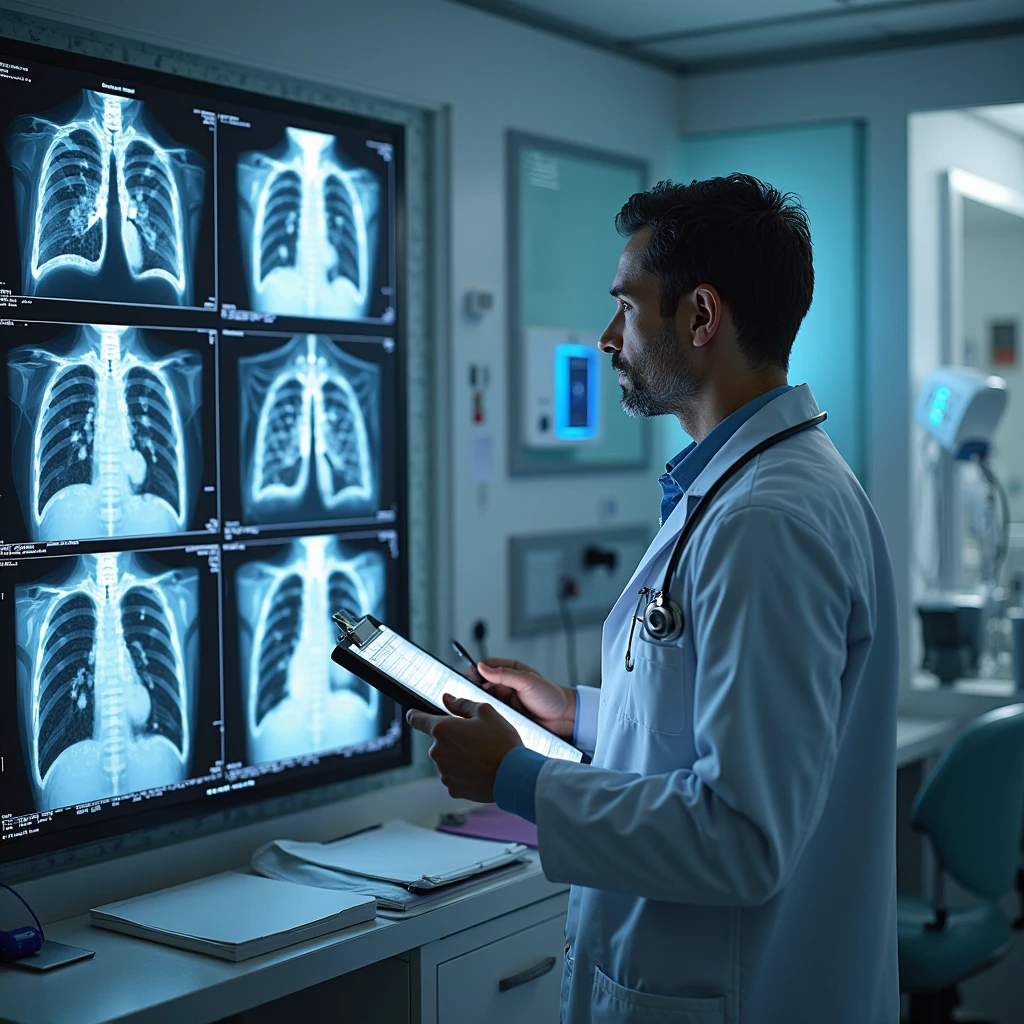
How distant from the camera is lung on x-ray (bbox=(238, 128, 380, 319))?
91.2 inches

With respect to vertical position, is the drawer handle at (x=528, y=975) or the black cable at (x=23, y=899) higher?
the black cable at (x=23, y=899)

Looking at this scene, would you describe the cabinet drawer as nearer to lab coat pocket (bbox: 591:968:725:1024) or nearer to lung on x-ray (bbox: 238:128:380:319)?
lab coat pocket (bbox: 591:968:725:1024)

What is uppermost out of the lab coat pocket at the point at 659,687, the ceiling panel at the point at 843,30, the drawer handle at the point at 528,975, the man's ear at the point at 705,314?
the ceiling panel at the point at 843,30

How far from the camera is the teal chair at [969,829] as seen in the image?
264 cm

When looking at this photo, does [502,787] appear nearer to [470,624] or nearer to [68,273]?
[68,273]

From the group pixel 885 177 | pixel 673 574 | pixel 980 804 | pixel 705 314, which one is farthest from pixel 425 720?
pixel 885 177

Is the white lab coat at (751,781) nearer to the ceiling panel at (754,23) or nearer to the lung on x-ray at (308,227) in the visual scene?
the lung on x-ray at (308,227)

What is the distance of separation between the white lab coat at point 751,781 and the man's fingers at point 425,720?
0.18m

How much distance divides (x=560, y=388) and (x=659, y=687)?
1.73 metres

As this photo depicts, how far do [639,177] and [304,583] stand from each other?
5.06 feet

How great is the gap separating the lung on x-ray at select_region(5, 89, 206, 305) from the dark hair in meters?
0.98

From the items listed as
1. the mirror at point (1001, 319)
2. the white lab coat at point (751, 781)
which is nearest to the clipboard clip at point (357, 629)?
the white lab coat at point (751, 781)

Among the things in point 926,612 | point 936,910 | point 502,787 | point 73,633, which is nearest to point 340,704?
point 73,633

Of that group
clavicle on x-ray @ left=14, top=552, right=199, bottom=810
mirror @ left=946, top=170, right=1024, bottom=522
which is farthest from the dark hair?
mirror @ left=946, top=170, right=1024, bottom=522
